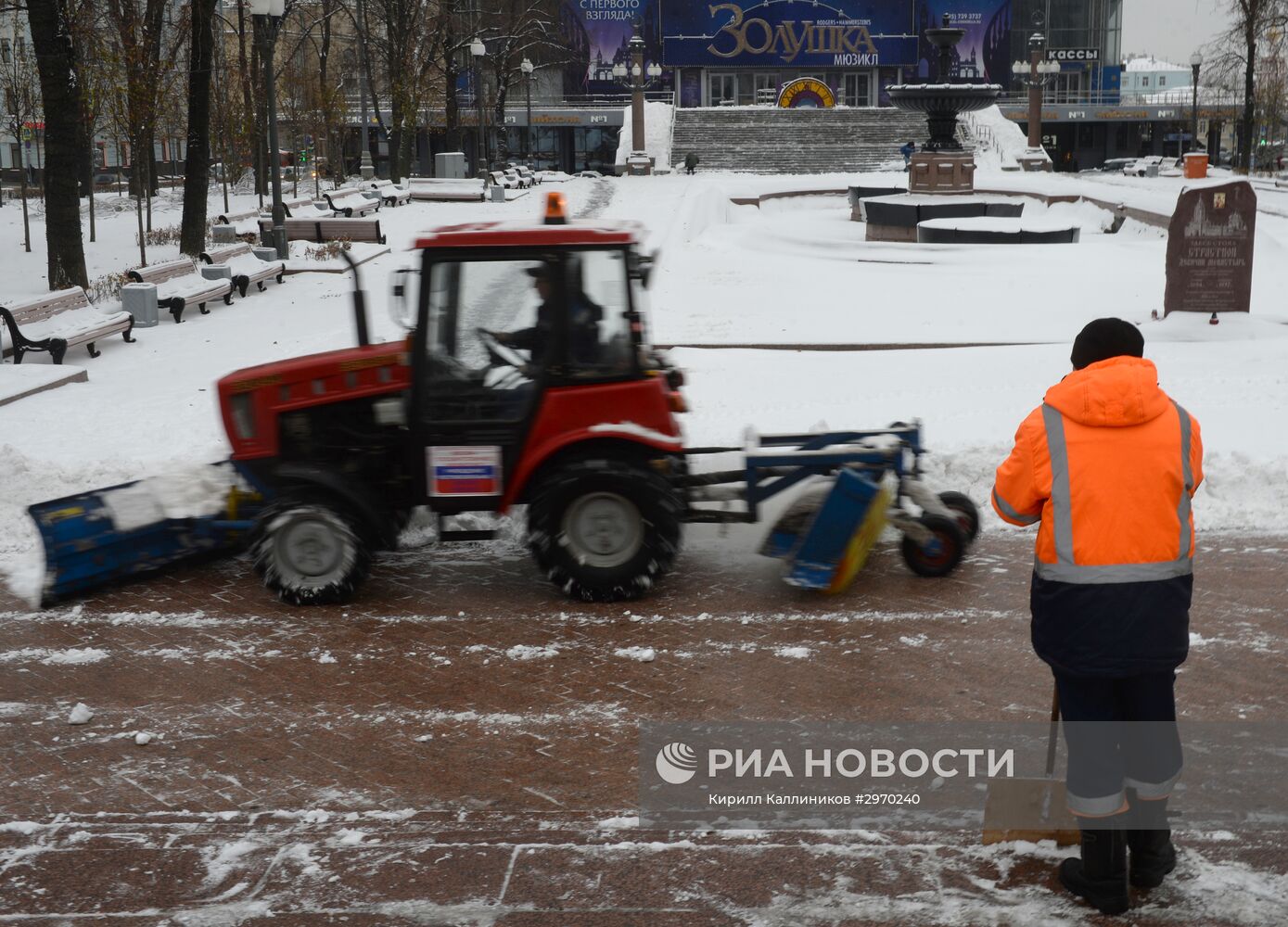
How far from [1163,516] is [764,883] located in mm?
1816

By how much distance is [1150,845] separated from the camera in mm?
4504

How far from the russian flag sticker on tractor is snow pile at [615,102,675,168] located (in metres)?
53.0

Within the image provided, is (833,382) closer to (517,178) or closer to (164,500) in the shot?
(164,500)

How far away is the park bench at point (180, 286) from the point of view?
19.0 metres

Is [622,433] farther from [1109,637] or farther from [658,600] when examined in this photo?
[1109,637]

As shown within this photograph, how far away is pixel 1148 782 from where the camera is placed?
14.4 feet

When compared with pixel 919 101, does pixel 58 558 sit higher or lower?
lower

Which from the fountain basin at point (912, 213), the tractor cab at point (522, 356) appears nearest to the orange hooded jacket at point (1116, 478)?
the tractor cab at point (522, 356)

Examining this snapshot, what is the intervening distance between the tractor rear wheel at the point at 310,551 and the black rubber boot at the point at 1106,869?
437 cm

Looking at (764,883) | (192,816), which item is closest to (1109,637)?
(764,883)

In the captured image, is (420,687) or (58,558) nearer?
(420,687)

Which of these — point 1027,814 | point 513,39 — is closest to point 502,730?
point 1027,814

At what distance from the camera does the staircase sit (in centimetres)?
5966

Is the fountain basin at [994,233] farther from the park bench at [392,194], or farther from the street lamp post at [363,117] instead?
the street lamp post at [363,117]
